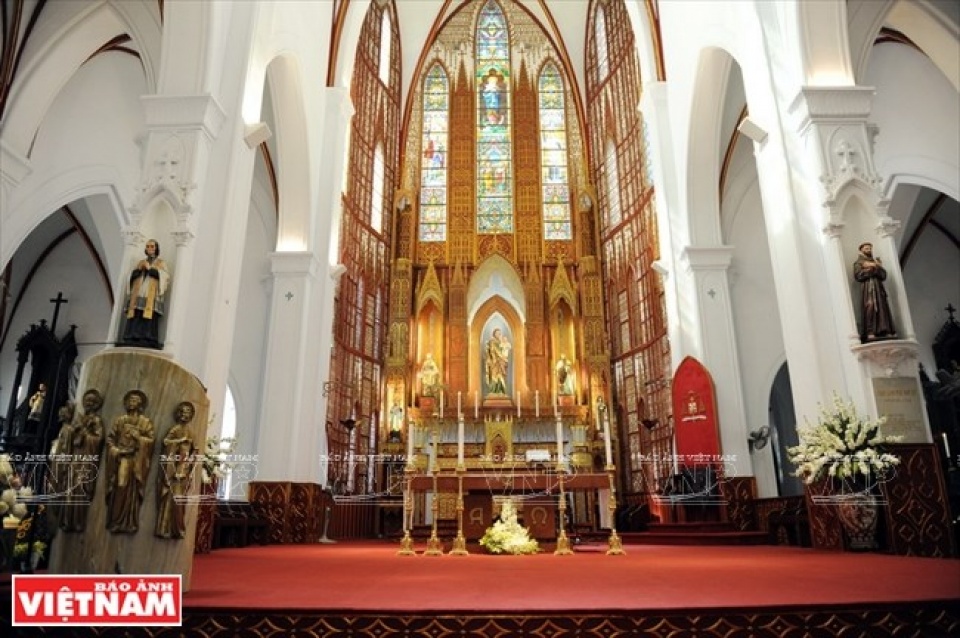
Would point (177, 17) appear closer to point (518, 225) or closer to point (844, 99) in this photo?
point (844, 99)

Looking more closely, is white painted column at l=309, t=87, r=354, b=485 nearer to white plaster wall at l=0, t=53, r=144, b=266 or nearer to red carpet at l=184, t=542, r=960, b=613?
Answer: white plaster wall at l=0, t=53, r=144, b=266

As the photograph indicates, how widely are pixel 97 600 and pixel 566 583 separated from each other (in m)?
3.13

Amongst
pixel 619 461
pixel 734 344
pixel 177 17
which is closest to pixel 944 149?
pixel 734 344

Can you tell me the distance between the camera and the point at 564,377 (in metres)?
18.0

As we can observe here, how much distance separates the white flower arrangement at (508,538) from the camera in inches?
316

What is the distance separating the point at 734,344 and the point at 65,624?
11.5 meters

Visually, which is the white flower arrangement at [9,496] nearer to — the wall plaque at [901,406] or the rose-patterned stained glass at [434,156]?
the wall plaque at [901,406]

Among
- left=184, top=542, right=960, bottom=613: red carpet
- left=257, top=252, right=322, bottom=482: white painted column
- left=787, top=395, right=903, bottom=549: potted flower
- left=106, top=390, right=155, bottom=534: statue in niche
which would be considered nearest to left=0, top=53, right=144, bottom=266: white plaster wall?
left=257, top=252, right=322, bottom=482: white painted column

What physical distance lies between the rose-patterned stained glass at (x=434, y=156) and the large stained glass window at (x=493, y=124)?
1.16 m

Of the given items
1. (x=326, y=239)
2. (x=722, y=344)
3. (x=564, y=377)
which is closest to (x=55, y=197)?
(x=326, y=239)

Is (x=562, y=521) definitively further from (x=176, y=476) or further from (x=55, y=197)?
(x=55, y=197)

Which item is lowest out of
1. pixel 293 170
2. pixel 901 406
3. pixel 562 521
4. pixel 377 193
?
pixel 562 521

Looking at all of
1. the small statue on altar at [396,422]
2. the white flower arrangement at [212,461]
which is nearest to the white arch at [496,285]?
the small statue on altar at [396,422]

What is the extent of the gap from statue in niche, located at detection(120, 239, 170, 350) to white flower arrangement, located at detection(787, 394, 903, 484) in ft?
24.3
